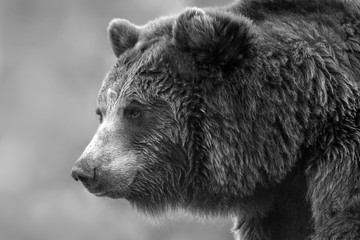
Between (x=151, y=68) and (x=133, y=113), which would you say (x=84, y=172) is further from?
(x=151, y=68)

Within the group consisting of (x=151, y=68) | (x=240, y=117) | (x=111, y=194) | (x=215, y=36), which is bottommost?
(x=111, y=194)

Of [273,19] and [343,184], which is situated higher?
[273,19]

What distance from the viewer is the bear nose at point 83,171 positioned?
18.8ft

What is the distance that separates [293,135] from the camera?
5.75 metres

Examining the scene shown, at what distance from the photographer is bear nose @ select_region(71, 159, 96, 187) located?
574cm

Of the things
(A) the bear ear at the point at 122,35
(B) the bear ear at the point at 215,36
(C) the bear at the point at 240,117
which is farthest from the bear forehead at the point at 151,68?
(A) the bear ear at the point at 122,35

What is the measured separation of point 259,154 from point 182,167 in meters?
0.66

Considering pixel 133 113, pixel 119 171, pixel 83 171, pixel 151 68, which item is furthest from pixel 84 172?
pixel 151 68

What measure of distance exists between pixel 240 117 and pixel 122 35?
1.47 meters

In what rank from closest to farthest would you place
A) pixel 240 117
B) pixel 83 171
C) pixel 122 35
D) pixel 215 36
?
pixel 83 171
pixel 240 117
pixel 215 36
pixel 122 35

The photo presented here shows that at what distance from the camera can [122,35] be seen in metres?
6.71

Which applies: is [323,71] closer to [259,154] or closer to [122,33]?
[259,154]

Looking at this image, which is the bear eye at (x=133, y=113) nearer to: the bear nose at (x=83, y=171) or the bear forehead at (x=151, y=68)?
the bear forehead at (x=151, y=68)

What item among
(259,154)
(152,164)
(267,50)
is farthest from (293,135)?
Answer: (152,164)
